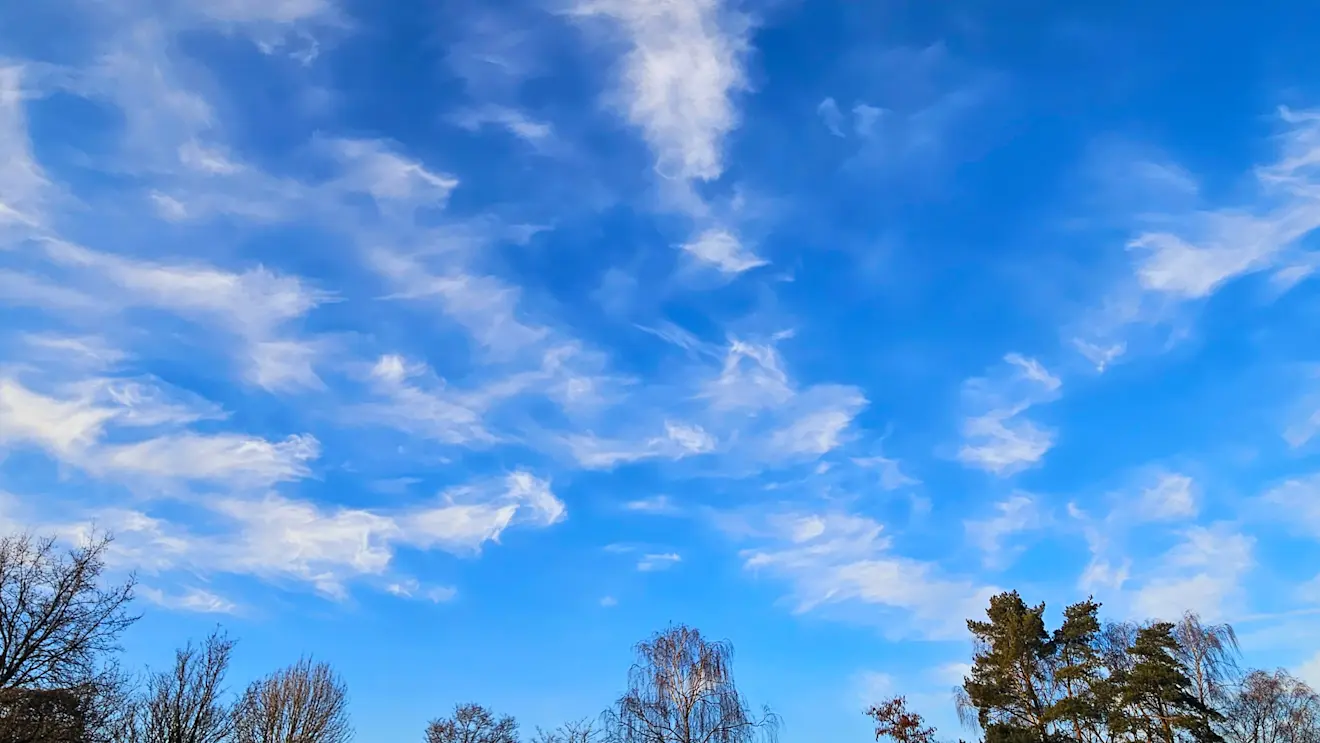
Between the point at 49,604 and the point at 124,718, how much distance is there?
8.08 meters

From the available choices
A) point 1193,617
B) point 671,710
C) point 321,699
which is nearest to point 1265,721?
point 1193,617

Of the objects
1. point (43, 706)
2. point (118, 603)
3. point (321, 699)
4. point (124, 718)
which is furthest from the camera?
point (321, 699)

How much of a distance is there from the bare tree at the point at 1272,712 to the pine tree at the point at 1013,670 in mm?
11181

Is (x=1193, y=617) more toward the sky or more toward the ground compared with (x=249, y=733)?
more toward the sky

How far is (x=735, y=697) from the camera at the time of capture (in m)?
39.0

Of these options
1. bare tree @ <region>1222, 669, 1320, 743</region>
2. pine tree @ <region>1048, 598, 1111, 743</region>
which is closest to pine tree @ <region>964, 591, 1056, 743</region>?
pine tree @ <region>1048, 598, 1111, 743</region>

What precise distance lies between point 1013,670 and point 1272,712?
51.1 feet

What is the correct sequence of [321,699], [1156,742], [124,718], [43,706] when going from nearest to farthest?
[43,706] → [124,718] → [1156,742] → [321,699]

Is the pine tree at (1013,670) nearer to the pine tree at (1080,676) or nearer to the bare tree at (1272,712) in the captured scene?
the pine tree at (1080,676)

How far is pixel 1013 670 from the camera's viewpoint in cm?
3881

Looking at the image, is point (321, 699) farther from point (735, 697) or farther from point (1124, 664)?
point (1124, 664)

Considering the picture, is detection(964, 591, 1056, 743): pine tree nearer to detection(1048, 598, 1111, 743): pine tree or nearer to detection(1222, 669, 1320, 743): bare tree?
detection(1048, 598, 1111, 743): pine tree

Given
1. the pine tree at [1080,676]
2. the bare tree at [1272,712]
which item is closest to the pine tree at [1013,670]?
the pine tree at [1080,676]

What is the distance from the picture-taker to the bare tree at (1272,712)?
4188 cm
